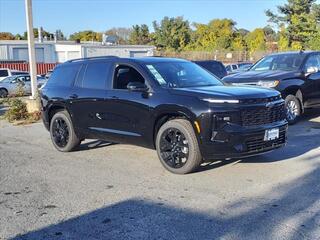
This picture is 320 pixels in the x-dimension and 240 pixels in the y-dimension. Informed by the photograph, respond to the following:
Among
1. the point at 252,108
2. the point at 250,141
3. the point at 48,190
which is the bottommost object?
the point at 48,190

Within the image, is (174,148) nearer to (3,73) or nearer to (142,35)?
(3,73)

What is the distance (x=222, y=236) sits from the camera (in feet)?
14.2

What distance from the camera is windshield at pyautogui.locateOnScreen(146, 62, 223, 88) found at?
7.09 metres

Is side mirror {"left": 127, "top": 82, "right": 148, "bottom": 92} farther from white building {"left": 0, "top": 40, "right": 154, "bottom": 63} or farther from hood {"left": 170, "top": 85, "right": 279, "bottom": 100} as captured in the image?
white building {"left": 0, "top": 40, "right": 154, "bottom": 63}

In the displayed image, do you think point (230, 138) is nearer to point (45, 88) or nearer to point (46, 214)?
point (46, 214)

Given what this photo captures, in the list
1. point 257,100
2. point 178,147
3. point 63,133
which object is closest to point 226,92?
point 257,100

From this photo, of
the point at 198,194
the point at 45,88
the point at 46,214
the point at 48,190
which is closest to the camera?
the point at 46,214

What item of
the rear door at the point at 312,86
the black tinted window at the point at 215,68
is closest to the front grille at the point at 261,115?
the rear door at the point at 312,86

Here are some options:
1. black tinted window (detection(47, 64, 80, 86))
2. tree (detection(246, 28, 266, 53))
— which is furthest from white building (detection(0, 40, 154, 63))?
black tinted window (detection(47, 64, 80, 86))

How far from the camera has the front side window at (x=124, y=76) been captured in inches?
293

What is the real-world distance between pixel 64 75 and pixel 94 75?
3.25 feet

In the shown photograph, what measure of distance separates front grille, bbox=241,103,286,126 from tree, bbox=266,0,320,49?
1795 inches

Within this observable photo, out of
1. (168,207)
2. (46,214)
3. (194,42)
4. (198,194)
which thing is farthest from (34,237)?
(194,42)

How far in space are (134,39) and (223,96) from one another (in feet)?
256
